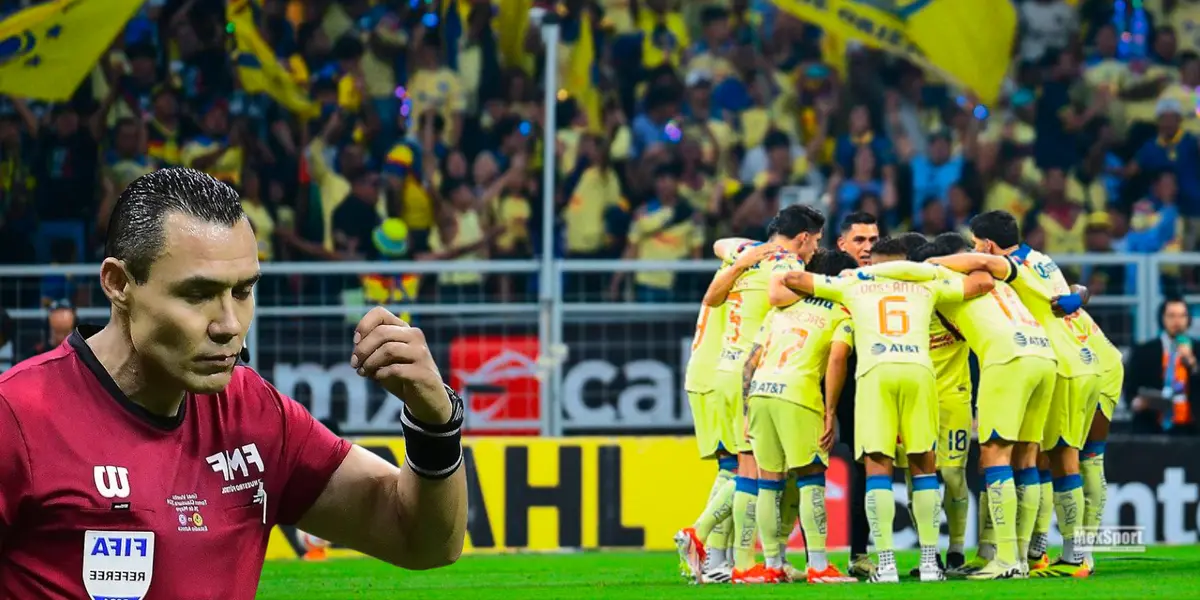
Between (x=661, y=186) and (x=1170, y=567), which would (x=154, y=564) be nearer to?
(x=1170, y=567)

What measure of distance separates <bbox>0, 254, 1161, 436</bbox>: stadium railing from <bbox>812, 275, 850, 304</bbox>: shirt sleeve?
3496 mm

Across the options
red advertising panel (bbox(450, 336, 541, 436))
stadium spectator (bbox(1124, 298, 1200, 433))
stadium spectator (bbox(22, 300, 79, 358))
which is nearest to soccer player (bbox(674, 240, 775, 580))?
red advertising panel (bbox(450, 336, 541, 436))

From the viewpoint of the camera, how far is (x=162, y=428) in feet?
11.0

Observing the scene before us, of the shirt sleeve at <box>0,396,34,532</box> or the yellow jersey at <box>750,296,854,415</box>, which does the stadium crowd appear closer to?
the yellow jersey at <box>750,296,854,415</box>

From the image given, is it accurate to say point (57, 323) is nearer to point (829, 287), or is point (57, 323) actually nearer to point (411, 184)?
point (411, 184)

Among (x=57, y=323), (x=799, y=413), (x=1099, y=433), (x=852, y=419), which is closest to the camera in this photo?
(x=799, y=413)

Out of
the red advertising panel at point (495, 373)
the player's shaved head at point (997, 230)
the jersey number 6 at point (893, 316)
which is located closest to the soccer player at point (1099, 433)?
the player's shaved head at point (997, 230)

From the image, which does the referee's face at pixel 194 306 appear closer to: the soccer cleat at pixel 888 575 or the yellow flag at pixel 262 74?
the soccer cleat at pixel 888 575

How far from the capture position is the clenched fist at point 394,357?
3.04m

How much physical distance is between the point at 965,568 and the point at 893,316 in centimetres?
187

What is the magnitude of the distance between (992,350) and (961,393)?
58 centimetres

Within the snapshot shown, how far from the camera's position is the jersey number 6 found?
10930mm

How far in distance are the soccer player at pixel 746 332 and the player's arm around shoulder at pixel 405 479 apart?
7.75 m

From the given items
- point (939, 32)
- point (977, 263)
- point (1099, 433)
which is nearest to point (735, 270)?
point (977, 263)
